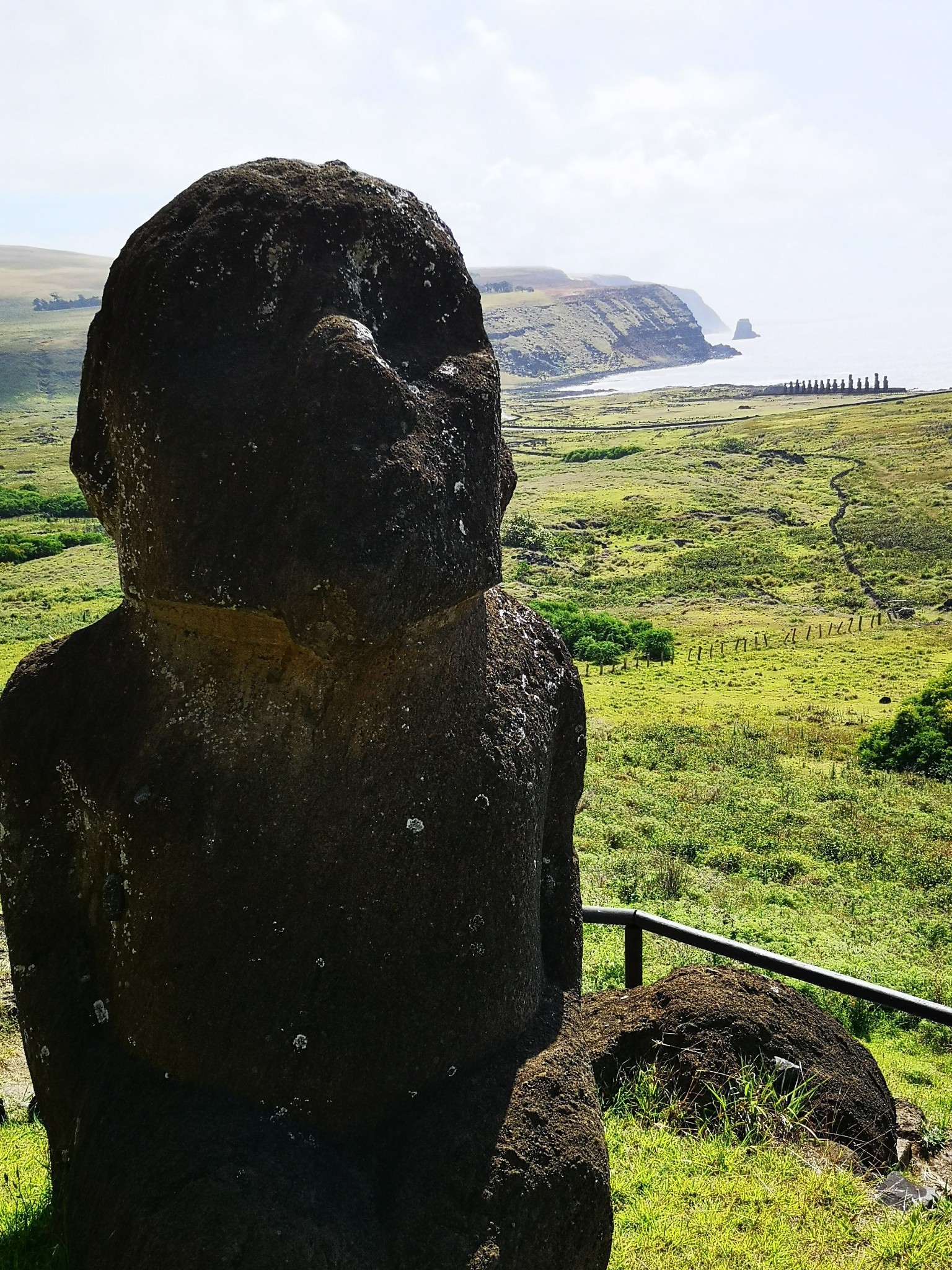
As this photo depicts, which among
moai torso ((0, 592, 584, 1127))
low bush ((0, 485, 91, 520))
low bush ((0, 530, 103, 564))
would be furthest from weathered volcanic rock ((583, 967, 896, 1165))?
low bush ((0, 485, 91, 520))

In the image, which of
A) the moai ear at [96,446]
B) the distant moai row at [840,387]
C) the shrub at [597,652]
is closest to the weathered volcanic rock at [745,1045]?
the moai ear at [96,446]

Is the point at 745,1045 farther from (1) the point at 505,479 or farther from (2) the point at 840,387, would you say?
(2) the point at 840,387

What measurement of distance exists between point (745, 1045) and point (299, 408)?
3374mm

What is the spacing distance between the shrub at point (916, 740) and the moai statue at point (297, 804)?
16253 millimetres

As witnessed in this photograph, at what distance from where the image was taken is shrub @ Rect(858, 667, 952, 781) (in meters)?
17.7

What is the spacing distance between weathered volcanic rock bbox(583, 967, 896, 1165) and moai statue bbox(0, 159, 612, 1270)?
182cm

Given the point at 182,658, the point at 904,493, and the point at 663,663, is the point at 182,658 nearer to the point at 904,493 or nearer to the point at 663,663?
the point at 663,663

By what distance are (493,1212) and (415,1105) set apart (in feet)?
0.94

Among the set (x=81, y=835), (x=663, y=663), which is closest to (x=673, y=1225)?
(x=81, y=835)

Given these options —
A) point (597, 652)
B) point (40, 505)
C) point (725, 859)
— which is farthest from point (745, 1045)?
point (40, 505)

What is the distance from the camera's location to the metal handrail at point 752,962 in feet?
15.2

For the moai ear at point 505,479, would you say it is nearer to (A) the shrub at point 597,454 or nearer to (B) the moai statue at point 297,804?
(B) the moai statue at point 297,804

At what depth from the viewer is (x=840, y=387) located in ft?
402

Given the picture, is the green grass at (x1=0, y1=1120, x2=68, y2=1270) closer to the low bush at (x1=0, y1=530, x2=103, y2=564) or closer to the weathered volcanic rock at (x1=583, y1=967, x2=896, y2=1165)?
the weathered volcanic rock at (x1=583, y1=967, x2=896, y2=1165)
